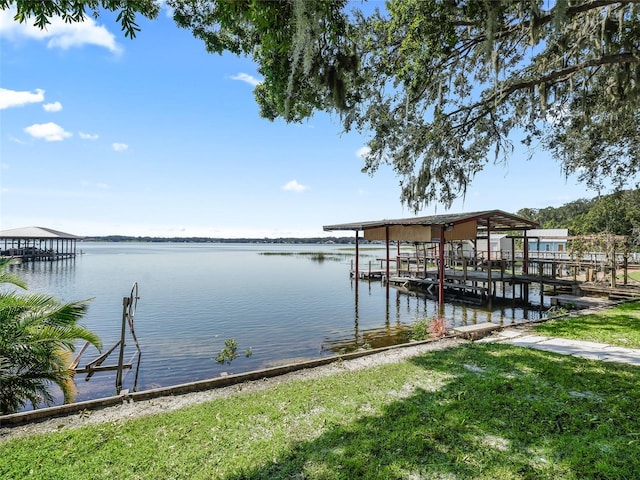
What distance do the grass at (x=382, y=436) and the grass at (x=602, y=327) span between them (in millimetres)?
2681

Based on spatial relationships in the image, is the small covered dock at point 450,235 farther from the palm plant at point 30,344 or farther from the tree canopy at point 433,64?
the palm plant at point 30,344

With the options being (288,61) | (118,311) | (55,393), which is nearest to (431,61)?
(288,61)

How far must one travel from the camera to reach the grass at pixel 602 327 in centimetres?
779

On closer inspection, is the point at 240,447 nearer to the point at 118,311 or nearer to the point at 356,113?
the point at 356,113

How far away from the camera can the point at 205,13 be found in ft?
18.2

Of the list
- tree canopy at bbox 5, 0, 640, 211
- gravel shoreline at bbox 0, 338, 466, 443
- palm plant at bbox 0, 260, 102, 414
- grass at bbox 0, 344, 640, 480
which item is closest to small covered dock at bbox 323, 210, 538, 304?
tree canopy at bbox 5, 0, 640, 211

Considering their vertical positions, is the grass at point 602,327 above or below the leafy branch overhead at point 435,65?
below

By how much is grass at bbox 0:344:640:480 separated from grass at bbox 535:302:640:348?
8.79 feet

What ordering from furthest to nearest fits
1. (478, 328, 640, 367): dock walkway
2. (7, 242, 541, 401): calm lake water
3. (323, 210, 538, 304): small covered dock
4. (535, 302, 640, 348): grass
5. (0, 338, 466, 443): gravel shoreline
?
(323, 210, 538, 304): small covered dock
(7, 242, 541, 401): calm lake water
(535, 302, 640, 348): grass
(478, 328, 640, 367): dock walkway
(0, 338, 466, 443): gravel shoreline

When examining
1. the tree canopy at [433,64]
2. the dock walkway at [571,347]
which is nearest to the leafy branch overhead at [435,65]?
the tree canopy at [433,64]

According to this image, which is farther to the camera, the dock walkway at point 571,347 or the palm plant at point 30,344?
the dock walkway at point 571,347

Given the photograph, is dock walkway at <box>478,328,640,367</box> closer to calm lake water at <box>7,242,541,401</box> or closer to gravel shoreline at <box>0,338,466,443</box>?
gravel shoreline at <box>0,338,466,443</box>

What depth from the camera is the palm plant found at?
543 centimetres

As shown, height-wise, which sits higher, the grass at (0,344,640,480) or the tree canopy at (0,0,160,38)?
the tree canopy at (0,0,160,38)
